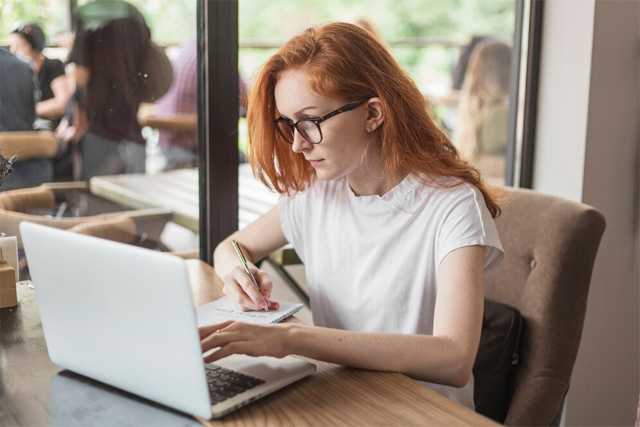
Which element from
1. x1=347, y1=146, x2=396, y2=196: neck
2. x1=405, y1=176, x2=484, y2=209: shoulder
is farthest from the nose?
x1=405, y1=176, x2=484, y2=209: shoulder

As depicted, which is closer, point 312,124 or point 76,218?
point 312,124

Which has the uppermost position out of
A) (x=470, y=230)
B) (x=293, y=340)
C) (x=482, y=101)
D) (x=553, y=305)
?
(x=482, y=101)

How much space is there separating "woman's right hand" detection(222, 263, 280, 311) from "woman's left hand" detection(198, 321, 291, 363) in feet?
0.82

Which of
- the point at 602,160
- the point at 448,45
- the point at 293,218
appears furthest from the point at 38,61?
the point at 448,45

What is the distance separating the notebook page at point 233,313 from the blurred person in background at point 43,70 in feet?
2.63

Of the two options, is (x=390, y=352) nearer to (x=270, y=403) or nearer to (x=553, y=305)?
(x=270, y=403)

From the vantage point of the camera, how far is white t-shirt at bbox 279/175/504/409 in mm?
1353

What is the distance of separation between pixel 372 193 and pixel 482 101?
273 cm

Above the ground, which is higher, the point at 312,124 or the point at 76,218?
the point at 312,124

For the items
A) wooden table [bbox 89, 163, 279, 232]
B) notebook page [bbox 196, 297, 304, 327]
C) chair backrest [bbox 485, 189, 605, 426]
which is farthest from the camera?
wooden table [bbox 89, 163, 279, 232]

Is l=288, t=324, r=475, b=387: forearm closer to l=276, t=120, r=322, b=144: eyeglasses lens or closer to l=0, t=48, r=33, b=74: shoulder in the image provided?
l=276, t=120, r=322, b=144: eyeglasses lens

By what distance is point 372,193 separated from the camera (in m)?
1.51

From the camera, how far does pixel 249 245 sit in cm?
169

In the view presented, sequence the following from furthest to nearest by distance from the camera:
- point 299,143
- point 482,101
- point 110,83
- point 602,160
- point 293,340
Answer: point 482,101, point 602,160, point 110,83, point 299,143, point 293,340
